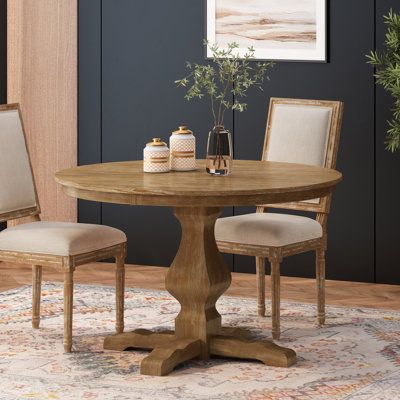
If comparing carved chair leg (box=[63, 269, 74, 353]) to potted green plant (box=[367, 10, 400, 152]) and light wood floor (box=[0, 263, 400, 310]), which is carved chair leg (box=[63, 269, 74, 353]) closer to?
light wood floor (box=[0, 263, 400, 310])

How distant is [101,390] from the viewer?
4449mm

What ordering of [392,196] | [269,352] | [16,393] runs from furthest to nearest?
[392,196] < [269,352] < [16,393]

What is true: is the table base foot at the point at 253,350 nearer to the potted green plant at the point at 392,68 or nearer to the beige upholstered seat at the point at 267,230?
the beige upholstered seat at the point at 267,230

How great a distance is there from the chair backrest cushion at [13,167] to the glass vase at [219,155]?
1.01 meters

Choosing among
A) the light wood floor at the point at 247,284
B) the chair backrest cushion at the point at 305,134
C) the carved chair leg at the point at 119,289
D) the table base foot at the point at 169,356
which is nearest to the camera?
the table base foot at the point at 169,356

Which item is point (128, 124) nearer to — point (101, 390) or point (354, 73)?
point (354, 73)

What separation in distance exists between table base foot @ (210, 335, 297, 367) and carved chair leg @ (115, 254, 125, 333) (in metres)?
0.56

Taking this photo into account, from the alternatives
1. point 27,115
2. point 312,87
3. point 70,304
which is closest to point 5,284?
point 27,115

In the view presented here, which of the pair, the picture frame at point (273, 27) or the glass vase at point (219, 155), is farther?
the picture frame at point (273, 27)

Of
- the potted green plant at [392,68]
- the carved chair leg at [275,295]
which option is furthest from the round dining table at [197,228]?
the potted green plant at [392,68]

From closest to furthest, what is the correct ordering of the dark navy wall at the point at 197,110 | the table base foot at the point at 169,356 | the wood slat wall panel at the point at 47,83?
1. the table base foot at the point at 169,356
2. the dark navy wall at the point at 197,110
3. the wood slat wall panel at the point at 47,83

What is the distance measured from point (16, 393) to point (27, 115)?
303 centimetres

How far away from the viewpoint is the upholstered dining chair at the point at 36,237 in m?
Answer: 4.98

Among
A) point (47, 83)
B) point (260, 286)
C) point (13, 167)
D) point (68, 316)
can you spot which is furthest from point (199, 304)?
point (47, 83)
